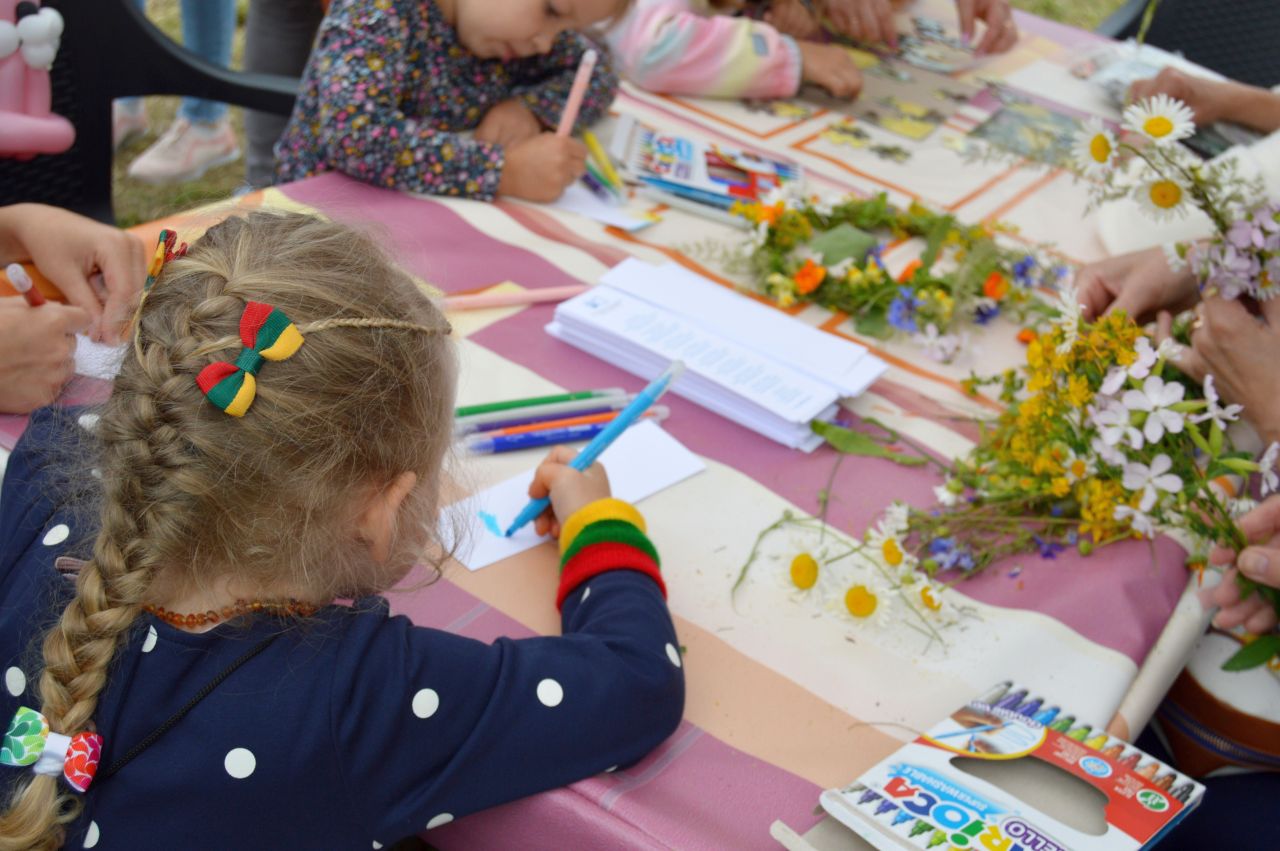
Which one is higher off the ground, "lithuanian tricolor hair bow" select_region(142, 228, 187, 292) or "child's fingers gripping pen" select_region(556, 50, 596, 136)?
"lithuanian tricolor hair bow" select_region(142, 228, 187, 292)

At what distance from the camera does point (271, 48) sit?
2457 mm

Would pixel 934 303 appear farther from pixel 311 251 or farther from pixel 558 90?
pixel 311 251

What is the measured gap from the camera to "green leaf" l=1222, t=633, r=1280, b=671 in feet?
3.94

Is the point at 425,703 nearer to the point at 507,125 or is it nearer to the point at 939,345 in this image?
the point at 939,345

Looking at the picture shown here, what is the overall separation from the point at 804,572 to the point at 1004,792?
304mm

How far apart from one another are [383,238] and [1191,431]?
81 cm

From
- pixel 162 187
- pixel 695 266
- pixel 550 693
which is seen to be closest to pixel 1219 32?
pixel 695 266

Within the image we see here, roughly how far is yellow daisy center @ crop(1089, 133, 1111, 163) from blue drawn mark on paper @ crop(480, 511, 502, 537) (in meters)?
0.84

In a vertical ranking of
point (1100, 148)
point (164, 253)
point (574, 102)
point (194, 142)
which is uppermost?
point (1100, 148)

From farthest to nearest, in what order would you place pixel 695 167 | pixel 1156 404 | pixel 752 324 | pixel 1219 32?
pixel 1219 32 < pixel 695 167 < pixel 752 324 < pixel 1156 404

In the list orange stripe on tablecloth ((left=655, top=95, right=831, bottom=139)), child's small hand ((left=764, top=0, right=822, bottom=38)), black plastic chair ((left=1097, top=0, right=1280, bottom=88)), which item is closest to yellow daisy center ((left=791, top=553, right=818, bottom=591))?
orange stripe on tablecloth ((left=655, top=95, right=831, bottom=139))

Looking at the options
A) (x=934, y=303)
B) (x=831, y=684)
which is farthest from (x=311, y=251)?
(x=934, y=303)

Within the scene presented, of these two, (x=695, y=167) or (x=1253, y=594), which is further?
(x=695, y=167)

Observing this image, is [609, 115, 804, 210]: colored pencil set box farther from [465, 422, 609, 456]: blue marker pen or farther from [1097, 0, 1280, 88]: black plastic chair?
[1097, 0, 1280, 88]: black plastic chair
